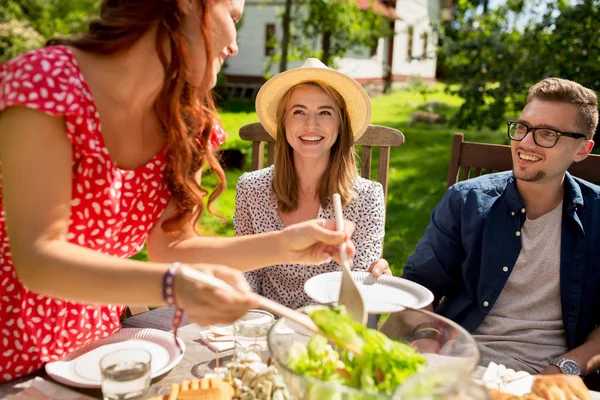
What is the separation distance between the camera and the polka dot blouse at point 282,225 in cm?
260

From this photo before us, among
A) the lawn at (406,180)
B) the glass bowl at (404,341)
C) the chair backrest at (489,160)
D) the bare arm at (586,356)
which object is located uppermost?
the chair backrest at (489,160)

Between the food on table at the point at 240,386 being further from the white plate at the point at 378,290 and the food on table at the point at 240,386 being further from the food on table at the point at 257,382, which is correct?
the white plate at the point at 378,290

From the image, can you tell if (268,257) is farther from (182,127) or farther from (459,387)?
(459,387)

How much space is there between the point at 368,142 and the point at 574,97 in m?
1.02

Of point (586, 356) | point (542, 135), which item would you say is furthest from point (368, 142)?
point (586, 356)

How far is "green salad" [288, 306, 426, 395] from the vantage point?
102cm

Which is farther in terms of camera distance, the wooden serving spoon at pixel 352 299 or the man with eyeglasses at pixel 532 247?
the man with eyeglasses at pixel 532 247

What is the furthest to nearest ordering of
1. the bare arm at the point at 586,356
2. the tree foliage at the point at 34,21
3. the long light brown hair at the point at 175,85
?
the tree foliage at the point at 34,21 → the bare arm at the point at 586,356 → the long light brown hair at the point at 175,85

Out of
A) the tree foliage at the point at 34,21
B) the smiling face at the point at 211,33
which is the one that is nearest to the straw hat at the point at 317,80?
the smiling face at the point at 211,33

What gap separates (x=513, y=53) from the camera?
6.44 metres

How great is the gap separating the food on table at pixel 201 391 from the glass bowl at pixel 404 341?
0.58ft

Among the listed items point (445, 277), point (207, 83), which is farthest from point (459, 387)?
point (445, 277)

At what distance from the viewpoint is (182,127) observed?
162cm

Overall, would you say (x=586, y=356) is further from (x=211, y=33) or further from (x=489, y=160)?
(x=211, y=33)
